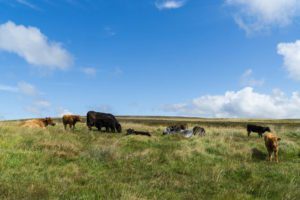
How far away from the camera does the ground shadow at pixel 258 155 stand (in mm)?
19659

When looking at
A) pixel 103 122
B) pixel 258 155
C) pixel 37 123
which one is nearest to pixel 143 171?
pixel 258 155

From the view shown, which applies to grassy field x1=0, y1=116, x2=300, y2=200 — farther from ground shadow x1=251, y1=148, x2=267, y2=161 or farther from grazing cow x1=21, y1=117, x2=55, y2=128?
grazing cow x1=21, y1=117, x2=55, y2=128

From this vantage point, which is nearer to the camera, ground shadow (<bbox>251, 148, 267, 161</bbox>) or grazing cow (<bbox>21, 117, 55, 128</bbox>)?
ground shadow (<bbox>251, 148, 267, 161</bbox>)

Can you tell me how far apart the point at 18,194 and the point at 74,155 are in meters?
6.77

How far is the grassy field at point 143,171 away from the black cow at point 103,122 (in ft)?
29.3

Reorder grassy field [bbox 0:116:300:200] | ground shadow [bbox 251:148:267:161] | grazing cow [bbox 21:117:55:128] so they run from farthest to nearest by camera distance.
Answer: grazing cow [bbox 21:117:55:128] → ground shadow [bbox 251:148:267:161] → grassy field [bbox 0:116:300:200]

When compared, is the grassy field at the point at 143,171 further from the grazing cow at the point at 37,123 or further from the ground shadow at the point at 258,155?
the grazing cow at the point at 37,123

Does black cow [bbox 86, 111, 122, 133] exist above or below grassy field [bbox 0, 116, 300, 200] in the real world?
above

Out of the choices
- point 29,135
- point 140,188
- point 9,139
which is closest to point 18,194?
point 140,188

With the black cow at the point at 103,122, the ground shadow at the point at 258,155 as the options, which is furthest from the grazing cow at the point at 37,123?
the ground shadow at the point at 258,155

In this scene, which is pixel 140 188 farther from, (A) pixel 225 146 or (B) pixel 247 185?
(A) pixel 225 146

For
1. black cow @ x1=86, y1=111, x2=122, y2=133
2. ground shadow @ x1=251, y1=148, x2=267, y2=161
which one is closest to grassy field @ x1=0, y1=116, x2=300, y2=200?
ground shadow @ x1=251, y1=148, x2=267, y2=161

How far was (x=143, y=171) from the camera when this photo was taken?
14398 millimetres

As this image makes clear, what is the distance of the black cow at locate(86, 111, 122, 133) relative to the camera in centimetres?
3077
